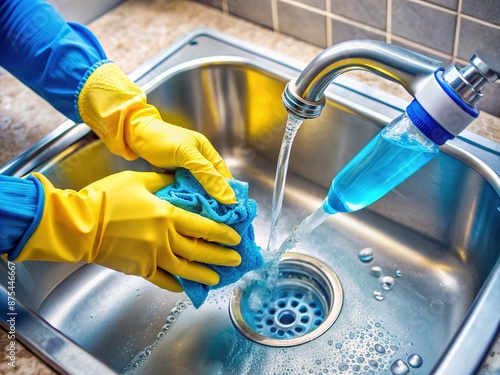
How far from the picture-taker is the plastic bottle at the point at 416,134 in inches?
24.0

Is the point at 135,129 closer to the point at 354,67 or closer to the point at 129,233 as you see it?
the point at 129,233

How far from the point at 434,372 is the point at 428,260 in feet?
1.19

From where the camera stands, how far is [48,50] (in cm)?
90

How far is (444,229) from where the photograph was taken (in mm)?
954

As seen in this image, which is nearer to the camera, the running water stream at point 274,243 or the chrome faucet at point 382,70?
the chrome faucet at point 382,70

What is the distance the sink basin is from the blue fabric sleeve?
0.09 metres

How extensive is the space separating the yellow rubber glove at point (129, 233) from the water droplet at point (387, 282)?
0.28m

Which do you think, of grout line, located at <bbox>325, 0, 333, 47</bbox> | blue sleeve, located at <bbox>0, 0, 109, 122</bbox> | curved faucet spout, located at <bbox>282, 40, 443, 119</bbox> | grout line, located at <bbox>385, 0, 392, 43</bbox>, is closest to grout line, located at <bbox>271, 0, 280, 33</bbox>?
grout line, located at <bbox>325, 0, 333, 47</bbox>

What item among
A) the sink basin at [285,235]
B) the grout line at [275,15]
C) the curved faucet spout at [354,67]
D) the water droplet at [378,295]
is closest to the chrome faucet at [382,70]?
the curved faucet spout at [354,67]

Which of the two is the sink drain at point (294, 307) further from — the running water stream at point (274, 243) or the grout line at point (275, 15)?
the grout line at point (275, 15)

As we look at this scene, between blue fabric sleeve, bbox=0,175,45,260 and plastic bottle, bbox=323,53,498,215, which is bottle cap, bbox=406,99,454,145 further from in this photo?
blue fabric sleeve, bbox=0,175,45,260

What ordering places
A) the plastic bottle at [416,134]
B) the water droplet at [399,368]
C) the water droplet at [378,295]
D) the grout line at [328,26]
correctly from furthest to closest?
the grout line at [328,26] < the water droplet at [378,295] < the water droplet at [399,368] < the plastic bottle at [416,134]

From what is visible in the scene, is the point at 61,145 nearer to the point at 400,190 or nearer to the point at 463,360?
the point at 400,190

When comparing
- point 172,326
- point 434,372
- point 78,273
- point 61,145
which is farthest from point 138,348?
point 434,372
